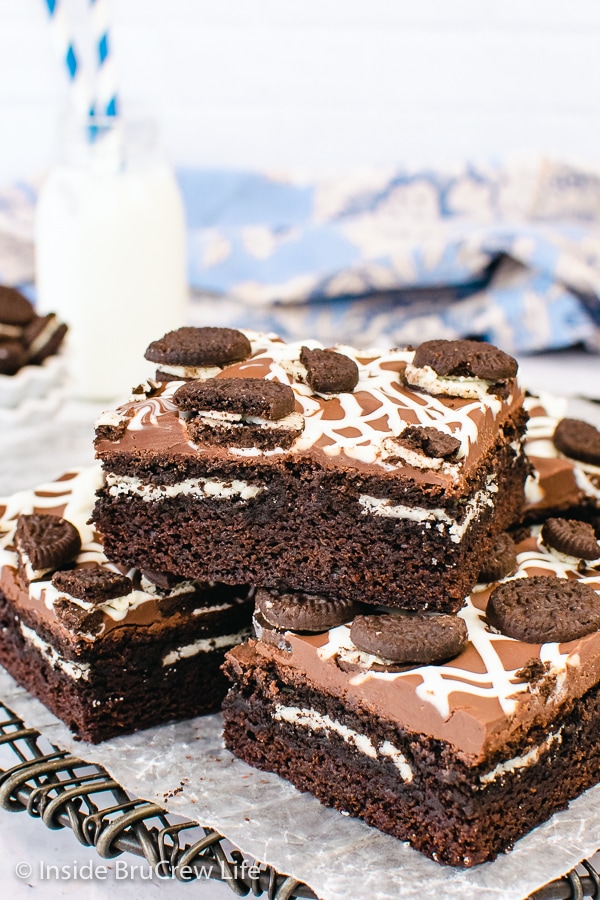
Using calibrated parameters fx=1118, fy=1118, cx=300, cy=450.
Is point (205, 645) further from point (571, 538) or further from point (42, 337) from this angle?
point (42, 337)

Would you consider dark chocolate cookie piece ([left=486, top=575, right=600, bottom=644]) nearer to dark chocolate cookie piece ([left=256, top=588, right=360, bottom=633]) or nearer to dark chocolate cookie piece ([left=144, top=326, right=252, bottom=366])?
dark chocolate cookie piece ([left=256, top=588, right=360, bottom=633])

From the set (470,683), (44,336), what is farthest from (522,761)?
(44,336)

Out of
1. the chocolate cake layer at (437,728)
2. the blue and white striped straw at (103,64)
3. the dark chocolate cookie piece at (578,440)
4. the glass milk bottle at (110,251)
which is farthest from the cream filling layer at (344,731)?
the blue and white striped straw at (103,64)

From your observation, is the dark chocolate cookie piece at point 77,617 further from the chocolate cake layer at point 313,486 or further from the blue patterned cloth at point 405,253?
the blue patterned cloth at point 405,253

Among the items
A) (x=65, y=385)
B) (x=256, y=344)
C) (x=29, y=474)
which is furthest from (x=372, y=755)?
(x=65, y=385)

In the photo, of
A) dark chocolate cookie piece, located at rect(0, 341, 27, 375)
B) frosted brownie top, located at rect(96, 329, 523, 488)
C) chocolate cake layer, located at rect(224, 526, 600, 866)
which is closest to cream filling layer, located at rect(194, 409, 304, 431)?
frosted brownie top, located at rect(96, 329, 523, 488)

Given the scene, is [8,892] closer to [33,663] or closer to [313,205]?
[33,663]
